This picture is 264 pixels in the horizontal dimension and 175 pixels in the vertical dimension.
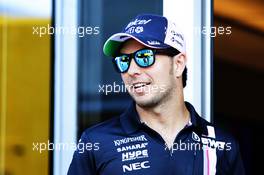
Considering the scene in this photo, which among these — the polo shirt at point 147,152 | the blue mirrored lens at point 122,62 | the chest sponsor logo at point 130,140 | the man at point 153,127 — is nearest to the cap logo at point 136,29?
the man at point 153,127

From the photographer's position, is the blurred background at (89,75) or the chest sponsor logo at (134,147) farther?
the blurred background at (89,75)

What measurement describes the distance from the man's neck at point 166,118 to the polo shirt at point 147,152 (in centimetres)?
3

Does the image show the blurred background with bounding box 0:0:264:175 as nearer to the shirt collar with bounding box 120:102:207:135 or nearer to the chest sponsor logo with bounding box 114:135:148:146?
the shirt collar with bounding box 120:102:207:135

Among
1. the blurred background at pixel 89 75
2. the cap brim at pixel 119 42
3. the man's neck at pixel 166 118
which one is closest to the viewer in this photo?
the cap brim at pixel 119 42

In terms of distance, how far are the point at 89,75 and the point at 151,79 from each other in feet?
1.15

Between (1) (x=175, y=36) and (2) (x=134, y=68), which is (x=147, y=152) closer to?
(2) (x=134, y=68)

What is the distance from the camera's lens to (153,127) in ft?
10.1

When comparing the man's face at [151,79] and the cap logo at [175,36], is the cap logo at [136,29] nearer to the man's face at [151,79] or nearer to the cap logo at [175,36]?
the man's face at [151,79]

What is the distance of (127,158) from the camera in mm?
3037

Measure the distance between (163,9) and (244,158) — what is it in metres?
0.83

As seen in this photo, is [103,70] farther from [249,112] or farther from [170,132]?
[249,112]

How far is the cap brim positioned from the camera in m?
2.99

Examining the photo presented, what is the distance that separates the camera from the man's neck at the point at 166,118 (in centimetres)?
309

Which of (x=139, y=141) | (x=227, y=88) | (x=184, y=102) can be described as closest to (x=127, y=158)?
(x=139, y=141)
